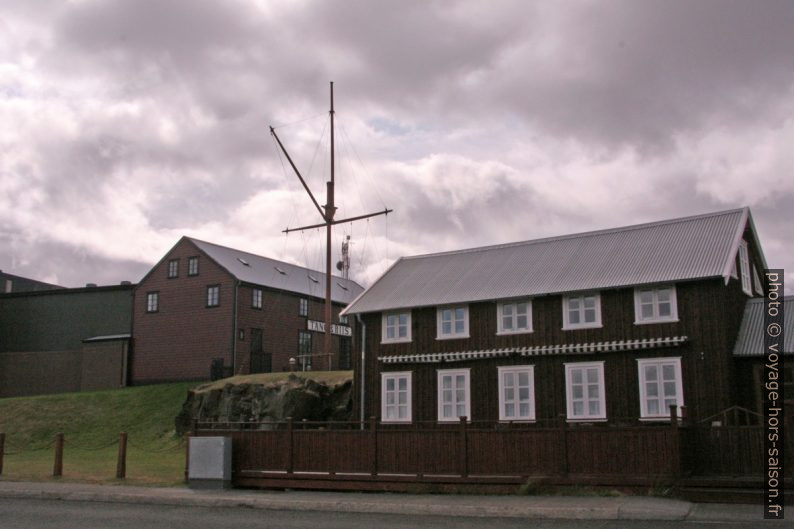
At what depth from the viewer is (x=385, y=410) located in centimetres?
3356

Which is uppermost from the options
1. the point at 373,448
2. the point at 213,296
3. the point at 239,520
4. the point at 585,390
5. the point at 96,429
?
the point at 213,296

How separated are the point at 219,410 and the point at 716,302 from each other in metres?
24.6

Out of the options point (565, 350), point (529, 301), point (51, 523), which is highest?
point (529, 301)

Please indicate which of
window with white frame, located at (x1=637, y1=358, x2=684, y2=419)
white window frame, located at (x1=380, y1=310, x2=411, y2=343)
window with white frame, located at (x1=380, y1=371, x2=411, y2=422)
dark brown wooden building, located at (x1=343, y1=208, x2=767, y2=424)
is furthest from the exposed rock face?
window with white frame, located at (x1=637, y1=358, x2=684, y2=419)

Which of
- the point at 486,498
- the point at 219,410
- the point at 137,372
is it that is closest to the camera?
the point at 486,498

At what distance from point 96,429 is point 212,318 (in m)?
10.2

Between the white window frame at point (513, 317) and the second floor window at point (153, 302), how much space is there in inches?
1147

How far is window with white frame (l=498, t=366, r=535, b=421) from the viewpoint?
3002cm

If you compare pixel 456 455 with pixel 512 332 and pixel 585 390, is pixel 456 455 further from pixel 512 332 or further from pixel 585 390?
pixel 512 332

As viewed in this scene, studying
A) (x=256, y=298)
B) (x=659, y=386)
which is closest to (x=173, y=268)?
(x=256, y=298)

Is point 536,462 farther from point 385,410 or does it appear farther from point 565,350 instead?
point 385,410

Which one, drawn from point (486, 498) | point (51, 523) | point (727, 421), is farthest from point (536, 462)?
point (51, 523)

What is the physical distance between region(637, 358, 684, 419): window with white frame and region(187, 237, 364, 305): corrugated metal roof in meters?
29.8

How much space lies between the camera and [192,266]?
174 ft
